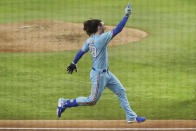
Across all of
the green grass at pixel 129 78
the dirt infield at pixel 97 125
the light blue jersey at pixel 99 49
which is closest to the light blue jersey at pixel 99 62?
the light blue jersey at pixel 99 49

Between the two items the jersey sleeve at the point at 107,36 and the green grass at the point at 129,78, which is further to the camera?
the green grass at the point at 129,78

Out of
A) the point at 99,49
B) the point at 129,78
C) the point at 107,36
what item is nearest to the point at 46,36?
the point at 129,78

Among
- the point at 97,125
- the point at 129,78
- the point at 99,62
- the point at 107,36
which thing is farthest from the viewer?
the point at 129,78

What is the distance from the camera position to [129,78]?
12.1 m

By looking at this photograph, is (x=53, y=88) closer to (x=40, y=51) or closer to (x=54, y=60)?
(x=54, y=60)

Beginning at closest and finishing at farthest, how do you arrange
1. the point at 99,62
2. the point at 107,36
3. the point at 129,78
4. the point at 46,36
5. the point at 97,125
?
the point at 107,36, the point at 99,62, the point at 97,125, the point at 129,78, the point at 46,36

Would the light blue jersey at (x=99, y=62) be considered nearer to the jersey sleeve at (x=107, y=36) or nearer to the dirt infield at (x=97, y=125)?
the jersey sleeve at (x=107, y=36)

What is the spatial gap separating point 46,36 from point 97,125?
10.9m

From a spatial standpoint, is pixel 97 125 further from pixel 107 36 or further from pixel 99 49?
pixel 107 36

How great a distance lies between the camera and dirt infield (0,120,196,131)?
7.68m

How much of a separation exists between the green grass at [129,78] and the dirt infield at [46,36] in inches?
29.6

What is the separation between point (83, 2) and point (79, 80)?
1689 cm

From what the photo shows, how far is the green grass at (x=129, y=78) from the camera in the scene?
30.7 feet

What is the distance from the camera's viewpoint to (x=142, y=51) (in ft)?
50.7
